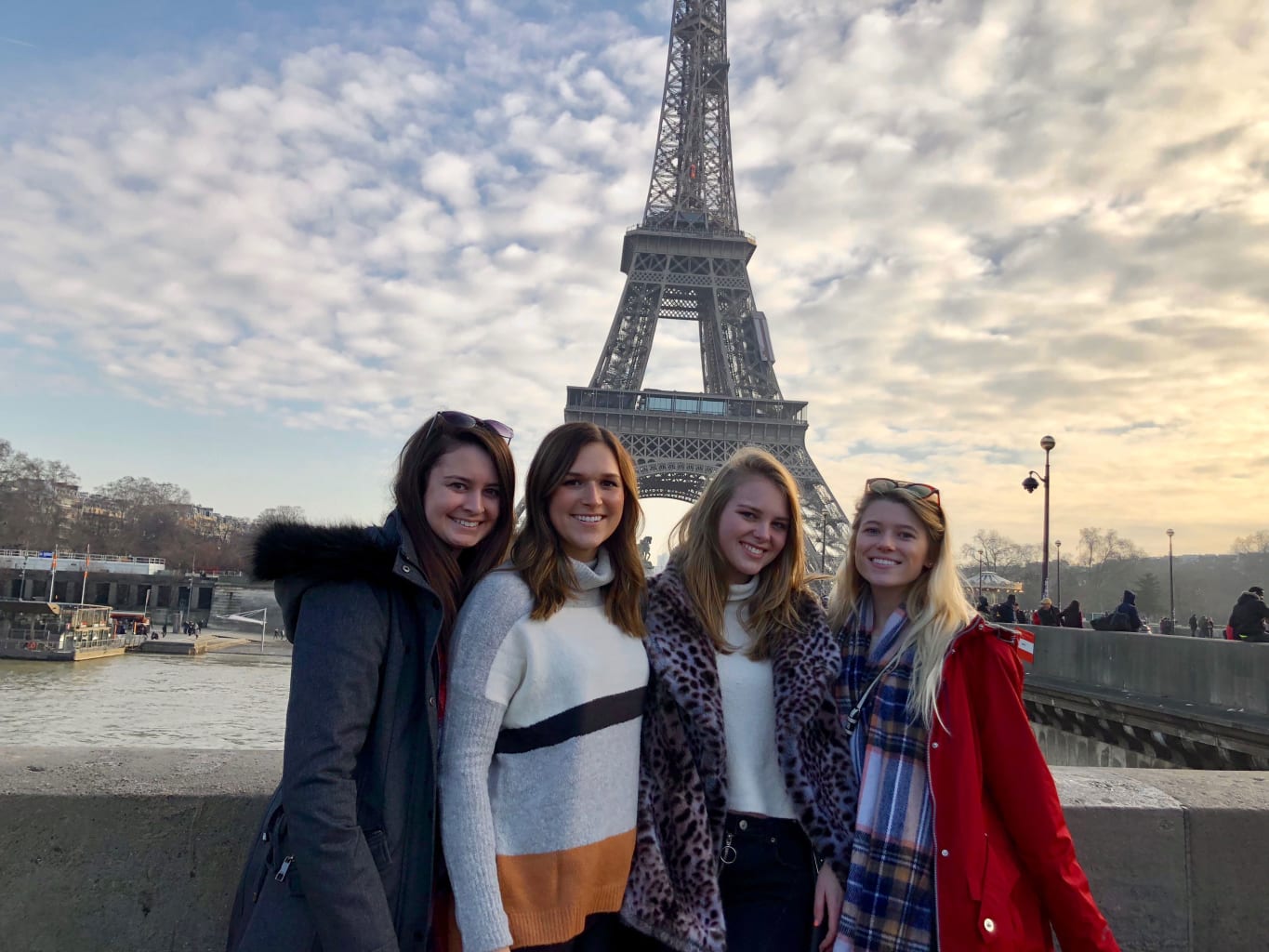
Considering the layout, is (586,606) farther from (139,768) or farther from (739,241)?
(739,241)

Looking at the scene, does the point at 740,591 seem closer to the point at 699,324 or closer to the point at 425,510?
the point at 425,510

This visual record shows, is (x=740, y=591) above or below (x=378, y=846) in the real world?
above

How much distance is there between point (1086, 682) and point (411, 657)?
46.3 feet

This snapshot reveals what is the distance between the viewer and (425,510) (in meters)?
2.43

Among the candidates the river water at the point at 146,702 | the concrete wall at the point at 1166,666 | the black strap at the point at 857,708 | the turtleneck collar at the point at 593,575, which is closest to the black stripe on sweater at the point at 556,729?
the turtleneck collar at the point at 593,575

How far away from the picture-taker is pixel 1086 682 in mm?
13766

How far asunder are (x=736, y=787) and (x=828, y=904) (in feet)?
1.25

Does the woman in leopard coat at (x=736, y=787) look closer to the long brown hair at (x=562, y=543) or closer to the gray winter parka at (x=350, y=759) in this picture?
the long brown hair at (x=562, y=543)

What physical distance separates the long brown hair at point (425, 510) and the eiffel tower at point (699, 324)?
36.8m

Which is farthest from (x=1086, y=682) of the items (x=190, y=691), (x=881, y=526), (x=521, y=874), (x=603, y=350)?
(x=603, y=350)

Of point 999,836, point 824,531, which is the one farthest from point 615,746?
point 824,531

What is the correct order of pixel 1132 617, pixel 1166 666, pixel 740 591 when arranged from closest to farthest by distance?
pixel 740 591 → pixel 1166 666 → pixel 1132 617

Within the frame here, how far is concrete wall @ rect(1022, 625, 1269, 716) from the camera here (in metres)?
10.2

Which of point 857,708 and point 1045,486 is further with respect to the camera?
point 1045,486
